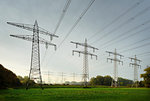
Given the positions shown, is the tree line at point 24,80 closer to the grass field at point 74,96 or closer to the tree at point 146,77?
the tree at point 146,77

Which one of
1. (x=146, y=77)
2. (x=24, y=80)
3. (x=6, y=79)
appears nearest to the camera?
(x=6, y=79)

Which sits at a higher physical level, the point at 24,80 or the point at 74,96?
the point at 74,96

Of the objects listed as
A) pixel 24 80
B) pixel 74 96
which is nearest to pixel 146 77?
pixel 74 96

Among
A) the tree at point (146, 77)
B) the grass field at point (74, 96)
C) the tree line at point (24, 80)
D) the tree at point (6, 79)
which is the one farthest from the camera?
the tree at point (146, 77)

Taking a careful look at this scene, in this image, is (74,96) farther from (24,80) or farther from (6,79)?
(24,80)

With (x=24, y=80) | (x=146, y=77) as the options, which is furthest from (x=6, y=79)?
(x=146, y=77)

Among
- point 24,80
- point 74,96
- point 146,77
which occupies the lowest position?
point 24,80

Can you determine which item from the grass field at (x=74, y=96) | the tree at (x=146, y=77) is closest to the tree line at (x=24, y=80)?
the tree at (x=146, y=77)

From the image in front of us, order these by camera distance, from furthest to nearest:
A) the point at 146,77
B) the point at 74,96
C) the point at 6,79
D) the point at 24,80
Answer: the point at 24,80 < the point at 146,77 < the point at 6,79 < the point at 74,96

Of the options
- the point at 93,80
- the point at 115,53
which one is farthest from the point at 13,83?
the point at 93,80

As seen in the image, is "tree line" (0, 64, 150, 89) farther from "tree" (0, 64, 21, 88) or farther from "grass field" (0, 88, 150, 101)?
"grass field" (0, 88, 150, 101)

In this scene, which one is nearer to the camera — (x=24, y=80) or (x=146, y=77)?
(x=146, y=77)

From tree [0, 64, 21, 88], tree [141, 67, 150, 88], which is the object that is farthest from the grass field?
Result: tree [141, 67, 150, 88]

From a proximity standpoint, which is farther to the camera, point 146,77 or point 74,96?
point 146,77
